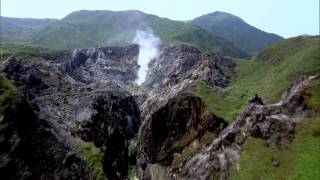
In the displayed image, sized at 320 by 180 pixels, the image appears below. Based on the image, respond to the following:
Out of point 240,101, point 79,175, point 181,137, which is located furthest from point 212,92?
point 79,175

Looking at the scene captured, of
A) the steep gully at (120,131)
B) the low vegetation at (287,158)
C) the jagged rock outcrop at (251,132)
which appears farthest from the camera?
the steep gully at (120,131)

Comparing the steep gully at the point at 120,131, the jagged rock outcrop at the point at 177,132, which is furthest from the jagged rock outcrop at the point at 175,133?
the steep gully at the point at 120,131

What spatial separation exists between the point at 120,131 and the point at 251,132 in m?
56.8

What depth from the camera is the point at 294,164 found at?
9119cm

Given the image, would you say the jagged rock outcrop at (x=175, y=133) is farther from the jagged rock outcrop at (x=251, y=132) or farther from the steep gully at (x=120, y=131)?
the jagged rock outcrop at (x=251, y=132)

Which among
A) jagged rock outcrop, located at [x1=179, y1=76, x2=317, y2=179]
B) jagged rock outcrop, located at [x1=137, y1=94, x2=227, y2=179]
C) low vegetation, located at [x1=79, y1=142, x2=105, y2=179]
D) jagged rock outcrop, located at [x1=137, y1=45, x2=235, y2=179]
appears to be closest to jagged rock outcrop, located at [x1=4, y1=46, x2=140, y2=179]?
low vegetation, located at [x1=79, y1=142, x2=105, y2=179]

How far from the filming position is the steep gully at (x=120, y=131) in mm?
103125

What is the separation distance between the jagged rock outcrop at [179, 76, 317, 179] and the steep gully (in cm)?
19

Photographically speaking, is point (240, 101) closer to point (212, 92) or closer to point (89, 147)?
point (212, 92)

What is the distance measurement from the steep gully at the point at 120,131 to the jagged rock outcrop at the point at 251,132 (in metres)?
0.19

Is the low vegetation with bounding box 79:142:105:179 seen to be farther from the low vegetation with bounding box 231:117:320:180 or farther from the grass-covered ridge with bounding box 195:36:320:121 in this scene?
the grass-covered ridge with bounding box 195:36:320:121

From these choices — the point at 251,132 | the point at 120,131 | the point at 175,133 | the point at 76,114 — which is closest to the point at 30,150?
the point at 76,114

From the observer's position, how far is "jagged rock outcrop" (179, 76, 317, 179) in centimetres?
10069

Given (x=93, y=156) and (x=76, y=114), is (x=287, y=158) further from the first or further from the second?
(x=76, y=114)
